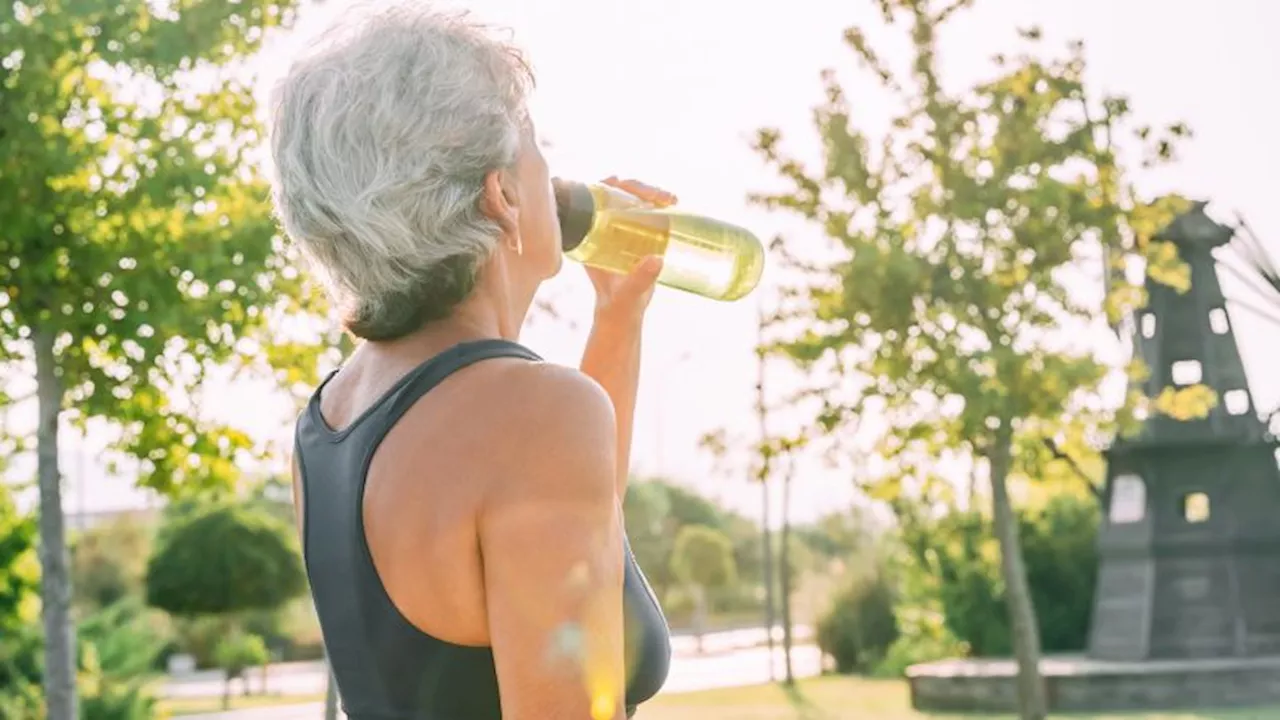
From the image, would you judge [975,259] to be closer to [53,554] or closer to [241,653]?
[53,554]

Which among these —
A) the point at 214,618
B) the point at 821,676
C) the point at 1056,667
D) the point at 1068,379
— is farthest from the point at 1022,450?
the point at 214,618

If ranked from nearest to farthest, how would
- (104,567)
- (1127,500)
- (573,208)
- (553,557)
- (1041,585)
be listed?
(553,557)
(573,208)
(1127,500)
(1041,585)
(104,567)

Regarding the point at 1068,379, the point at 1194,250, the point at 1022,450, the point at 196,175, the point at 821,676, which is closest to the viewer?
the point at 196,175

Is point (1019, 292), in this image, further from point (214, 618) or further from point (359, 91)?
point (214, 618)

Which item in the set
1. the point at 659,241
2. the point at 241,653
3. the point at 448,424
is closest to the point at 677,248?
the point at 659,241

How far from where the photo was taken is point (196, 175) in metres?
12.2

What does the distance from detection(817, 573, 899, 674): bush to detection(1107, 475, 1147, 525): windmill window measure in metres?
7.36

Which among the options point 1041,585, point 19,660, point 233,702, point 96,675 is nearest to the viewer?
point 96,675

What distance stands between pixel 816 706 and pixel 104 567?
3075 centimetres

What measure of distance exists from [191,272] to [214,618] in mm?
32438

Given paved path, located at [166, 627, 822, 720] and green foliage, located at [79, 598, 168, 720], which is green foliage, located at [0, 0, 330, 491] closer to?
green foliage, located at [79, 598, 168, 720]

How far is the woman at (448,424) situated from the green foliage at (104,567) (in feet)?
157

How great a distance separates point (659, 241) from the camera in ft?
8.14

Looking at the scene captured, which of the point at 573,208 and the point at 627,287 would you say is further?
the point at 627,287
